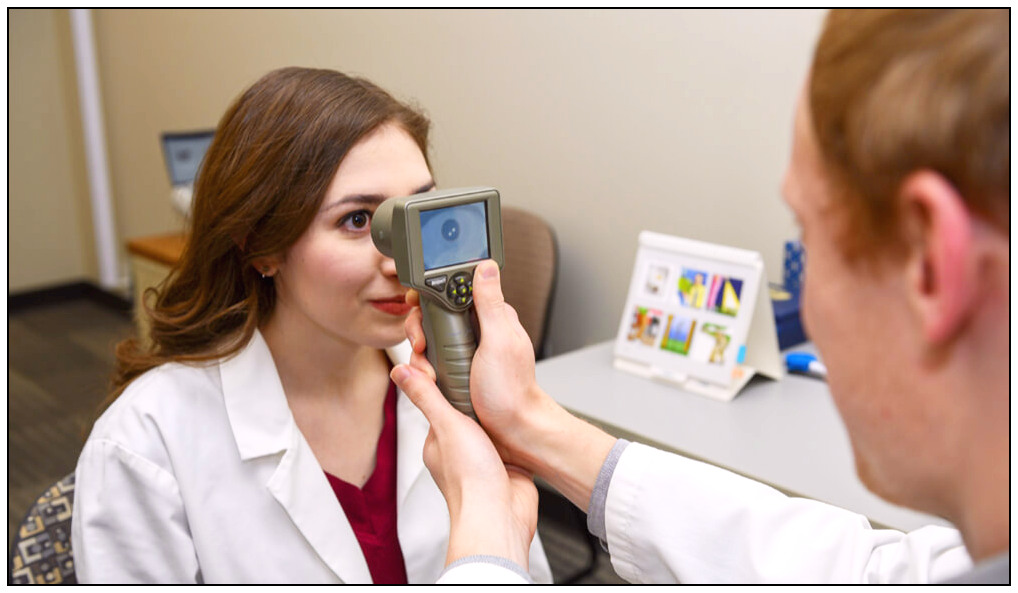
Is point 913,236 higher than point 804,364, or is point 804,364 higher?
point 913,236

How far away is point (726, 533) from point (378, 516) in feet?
1.88

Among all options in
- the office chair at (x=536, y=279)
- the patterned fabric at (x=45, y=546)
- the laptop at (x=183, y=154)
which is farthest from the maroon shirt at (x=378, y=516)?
the laptop at (x=183, y=154)

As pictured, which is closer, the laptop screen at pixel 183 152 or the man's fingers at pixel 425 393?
the man's fingers at pixel 425 393

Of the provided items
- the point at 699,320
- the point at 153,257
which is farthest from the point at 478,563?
the point at 153,257

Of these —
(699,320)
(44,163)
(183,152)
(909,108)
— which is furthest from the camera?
(44,163)

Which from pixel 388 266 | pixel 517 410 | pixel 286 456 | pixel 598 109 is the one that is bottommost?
pixel 286 456

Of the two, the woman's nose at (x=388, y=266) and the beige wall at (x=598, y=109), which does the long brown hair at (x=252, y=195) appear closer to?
the woman's nose at (x=388, y=266)

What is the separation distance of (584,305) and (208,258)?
5.02 ft

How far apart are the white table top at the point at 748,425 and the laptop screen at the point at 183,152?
1.81m

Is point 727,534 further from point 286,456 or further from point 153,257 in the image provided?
point 153,257

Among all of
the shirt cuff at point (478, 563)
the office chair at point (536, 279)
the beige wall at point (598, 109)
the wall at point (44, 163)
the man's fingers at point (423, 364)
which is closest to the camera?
the shirt cuff at point (478, 563)

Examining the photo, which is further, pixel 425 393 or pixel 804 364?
pixel 804 364

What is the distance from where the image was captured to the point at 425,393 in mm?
943

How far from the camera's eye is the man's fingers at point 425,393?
36.8 inches
